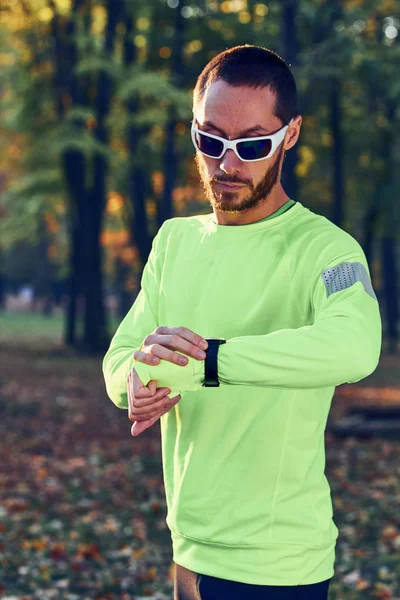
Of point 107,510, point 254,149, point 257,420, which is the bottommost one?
point 107,510

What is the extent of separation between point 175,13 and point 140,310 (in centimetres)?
2050

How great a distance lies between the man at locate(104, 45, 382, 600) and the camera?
7.79 ft

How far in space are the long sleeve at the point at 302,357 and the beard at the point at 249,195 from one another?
0.37 m

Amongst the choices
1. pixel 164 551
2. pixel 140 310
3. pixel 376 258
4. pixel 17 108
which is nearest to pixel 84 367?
pixel 17 108

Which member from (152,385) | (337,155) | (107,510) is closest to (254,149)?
(152,385)

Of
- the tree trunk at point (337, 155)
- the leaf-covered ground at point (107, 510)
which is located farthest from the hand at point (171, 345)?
the tree trunk at point (337, 155)

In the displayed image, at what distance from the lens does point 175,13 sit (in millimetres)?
22062

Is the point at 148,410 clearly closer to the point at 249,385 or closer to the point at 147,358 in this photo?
the point at 147,358

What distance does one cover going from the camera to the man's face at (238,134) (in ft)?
7.77

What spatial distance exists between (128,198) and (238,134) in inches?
1019

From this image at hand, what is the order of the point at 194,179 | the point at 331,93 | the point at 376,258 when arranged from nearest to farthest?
the point at 331,93 < the point at 194,179 < the point at 376,258

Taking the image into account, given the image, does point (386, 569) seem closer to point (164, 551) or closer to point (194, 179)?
point (164, 551)

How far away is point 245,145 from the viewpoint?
2.37m

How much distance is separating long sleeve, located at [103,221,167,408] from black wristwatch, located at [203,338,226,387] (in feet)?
1.14
